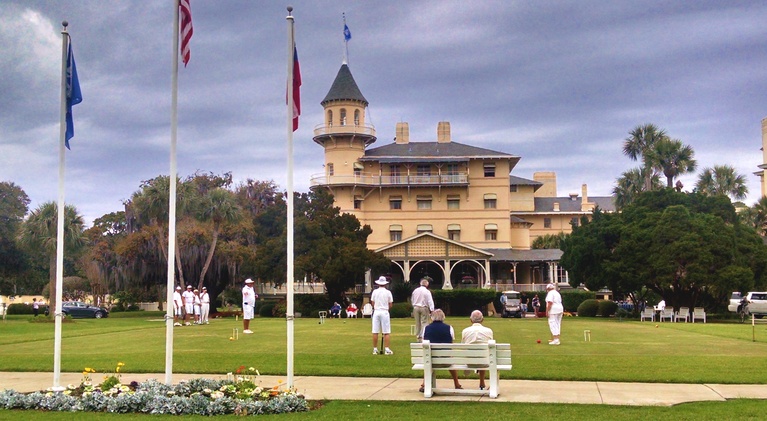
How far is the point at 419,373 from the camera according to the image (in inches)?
607

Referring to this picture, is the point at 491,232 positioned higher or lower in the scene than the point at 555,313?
higher

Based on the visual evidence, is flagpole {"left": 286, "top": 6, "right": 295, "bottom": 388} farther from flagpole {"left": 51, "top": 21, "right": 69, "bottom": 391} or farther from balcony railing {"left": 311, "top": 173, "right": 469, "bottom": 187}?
balcony railing {"left": 311, "top": 173, "right": 469, "bottom": 187}

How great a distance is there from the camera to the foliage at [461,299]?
59406 millimetres

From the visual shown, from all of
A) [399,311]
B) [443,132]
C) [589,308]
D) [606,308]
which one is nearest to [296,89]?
[399,311]

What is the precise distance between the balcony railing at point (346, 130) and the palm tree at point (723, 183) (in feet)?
95.1

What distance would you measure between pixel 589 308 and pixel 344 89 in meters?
32.9

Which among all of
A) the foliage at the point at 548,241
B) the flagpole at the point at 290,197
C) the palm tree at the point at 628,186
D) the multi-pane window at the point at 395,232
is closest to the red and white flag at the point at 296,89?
the flagpole at the point at 290,197

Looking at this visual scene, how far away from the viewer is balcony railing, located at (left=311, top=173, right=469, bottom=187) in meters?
77.6

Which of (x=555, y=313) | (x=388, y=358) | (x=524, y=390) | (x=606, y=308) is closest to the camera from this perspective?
(x=524, y=390)

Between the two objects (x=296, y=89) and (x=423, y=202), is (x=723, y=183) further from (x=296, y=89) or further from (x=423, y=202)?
(x=296, y=89)

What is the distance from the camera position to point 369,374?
1555cm

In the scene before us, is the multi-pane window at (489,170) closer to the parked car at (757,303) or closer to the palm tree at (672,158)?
the palm tree at (672,158)

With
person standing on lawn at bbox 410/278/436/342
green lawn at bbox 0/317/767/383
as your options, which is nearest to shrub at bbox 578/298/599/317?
green lawn at bbox 0/317/767/383

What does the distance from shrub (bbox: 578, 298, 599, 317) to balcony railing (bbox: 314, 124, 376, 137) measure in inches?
1112
